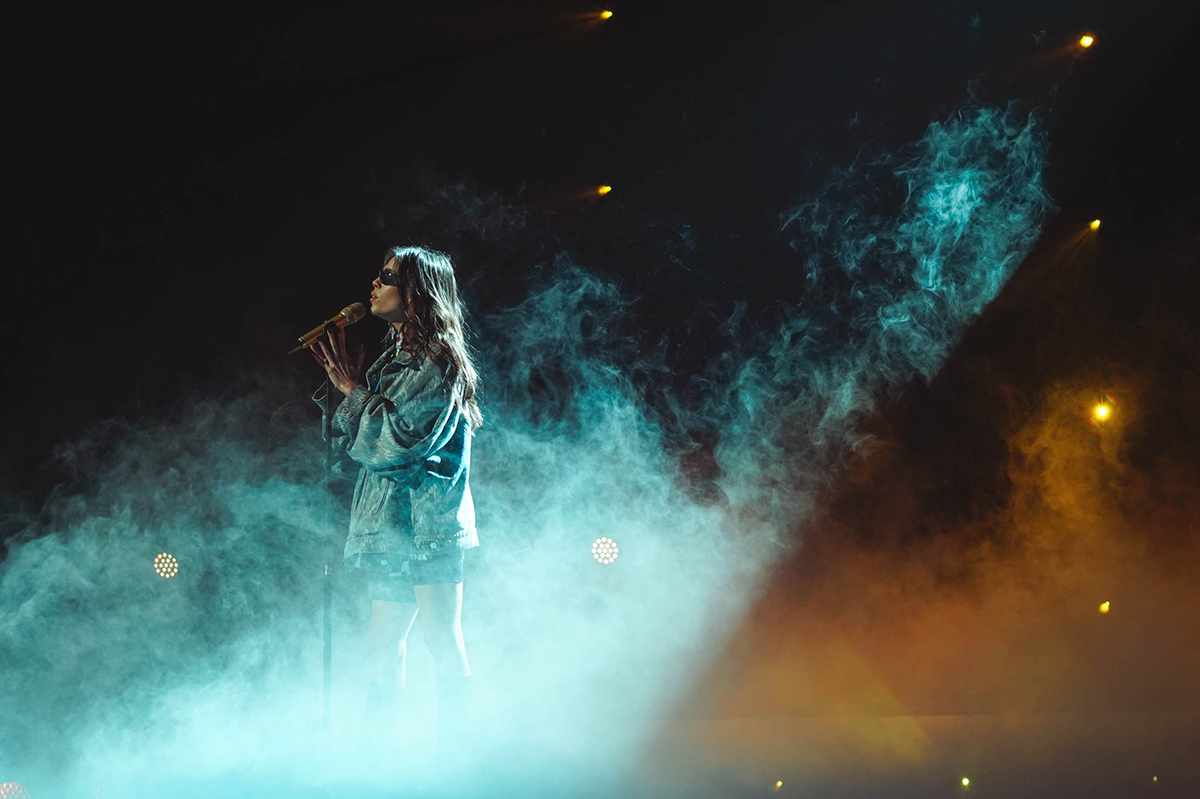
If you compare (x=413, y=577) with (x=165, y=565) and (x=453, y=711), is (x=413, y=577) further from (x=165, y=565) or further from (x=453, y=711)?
(x=165, y=565)

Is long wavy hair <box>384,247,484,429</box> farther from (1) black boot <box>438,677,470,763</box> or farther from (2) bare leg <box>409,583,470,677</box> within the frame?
(1) black boot <box>438,677,470,763</box>

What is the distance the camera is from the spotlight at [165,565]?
10.5 feet

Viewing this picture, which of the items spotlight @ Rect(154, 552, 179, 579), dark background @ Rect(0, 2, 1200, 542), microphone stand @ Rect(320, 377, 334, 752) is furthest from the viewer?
spotlight @ Rect(154, 552, 179, 579)

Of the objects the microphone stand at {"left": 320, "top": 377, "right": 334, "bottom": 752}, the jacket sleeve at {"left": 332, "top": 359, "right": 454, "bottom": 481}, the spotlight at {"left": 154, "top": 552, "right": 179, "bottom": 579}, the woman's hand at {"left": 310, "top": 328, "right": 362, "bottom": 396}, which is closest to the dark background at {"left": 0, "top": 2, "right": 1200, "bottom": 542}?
the spotlight at {"left": 154, "top": 552, "right": 179, "bottom": 579}

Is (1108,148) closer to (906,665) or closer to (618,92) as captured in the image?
(618,92)

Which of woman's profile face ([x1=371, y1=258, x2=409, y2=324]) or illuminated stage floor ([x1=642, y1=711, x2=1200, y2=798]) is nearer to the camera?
illuminated stage floor ([x1=642, y1=711, x2=1200, y2=798])

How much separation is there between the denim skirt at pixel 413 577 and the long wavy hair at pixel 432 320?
1.54 feet

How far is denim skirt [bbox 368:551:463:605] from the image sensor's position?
247 cm

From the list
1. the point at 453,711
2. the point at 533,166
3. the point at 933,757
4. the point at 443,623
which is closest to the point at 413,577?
the point at 443,623

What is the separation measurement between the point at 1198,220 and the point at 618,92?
2.65 metres

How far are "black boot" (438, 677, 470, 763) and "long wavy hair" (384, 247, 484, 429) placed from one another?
829mm

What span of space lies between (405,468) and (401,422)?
5.8 inches

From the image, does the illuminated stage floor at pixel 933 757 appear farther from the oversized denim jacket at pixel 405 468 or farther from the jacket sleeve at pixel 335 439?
the jacket sleeve at pixel 335 439

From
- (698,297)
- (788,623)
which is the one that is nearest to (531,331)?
(698,297)
